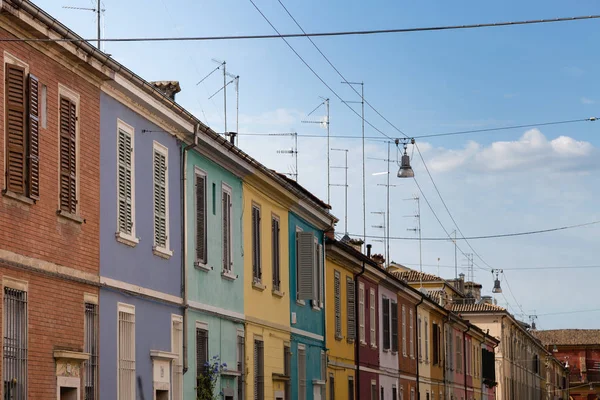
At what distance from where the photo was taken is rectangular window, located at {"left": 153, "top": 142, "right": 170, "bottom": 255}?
20.6 metres

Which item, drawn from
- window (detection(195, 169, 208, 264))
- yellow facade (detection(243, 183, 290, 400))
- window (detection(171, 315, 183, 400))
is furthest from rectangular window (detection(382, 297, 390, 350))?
window (detection(171, 315, 183, 400))

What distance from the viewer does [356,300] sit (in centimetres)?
3697

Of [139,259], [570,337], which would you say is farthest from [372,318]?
[570,337]

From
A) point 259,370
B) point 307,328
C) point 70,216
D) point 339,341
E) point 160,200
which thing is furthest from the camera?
point 339,341

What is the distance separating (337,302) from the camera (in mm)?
34938

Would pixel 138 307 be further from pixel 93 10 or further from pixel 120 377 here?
pixel 93 10

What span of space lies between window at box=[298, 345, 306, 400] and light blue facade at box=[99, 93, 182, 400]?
932 centimetres

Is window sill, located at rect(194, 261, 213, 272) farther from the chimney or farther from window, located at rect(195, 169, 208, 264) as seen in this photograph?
the chimney

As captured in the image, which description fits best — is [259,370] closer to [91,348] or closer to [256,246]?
[256,246]

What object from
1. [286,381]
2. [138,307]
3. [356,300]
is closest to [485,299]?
[356,300]

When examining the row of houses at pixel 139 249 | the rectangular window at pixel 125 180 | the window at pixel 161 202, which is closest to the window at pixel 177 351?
the row of houses at pixel 139 249

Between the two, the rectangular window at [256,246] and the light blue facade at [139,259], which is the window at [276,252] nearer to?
the rectangular window at [256,246]

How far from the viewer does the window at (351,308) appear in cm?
3616

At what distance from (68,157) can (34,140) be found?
1.16 m
